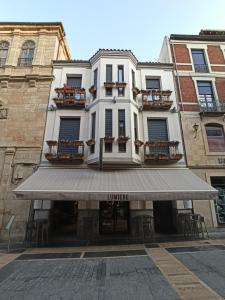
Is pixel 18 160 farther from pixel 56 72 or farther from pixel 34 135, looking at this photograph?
pixel 56 72

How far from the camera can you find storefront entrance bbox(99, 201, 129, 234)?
1166 centimetres

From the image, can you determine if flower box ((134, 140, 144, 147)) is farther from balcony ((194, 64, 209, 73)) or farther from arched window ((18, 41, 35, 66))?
arched window ((18, 41, 35, 66))

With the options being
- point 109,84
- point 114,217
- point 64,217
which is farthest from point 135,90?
point 64,217

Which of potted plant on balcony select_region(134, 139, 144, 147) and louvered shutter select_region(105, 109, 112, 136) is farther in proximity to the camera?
louvered shutter select_region(105, 109, 112, 136)

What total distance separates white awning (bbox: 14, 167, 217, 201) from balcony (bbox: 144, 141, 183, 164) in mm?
640

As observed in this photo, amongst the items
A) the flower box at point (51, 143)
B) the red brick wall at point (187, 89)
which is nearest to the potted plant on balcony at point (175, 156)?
the red brick wall at point (187, 89)

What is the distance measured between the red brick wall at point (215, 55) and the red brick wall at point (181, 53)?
1902 mm

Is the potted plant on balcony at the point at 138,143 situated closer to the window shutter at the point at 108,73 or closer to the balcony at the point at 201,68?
the window shutter at the point at 108,73

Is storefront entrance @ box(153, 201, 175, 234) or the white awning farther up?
the white awning

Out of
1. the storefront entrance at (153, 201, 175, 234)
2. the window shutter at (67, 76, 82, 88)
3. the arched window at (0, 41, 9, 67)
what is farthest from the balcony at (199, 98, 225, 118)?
the arched window at (0, 41, 9, 67)

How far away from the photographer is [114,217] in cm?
1190

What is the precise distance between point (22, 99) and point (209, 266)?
14.2 m

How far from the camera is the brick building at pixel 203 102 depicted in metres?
12.2

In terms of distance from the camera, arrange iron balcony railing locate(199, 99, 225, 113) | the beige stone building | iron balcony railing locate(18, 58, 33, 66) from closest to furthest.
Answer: the beige stone building
iron balcony railing locate(199, 99, 225, 113)
iron balcony railing locate(18, 58, 33, 66)
